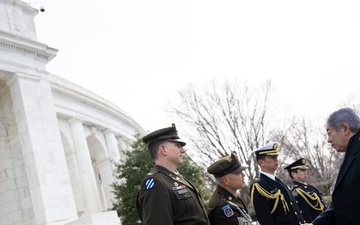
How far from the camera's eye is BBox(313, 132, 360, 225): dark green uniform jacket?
11.8 feet

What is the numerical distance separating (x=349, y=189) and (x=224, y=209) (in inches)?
55.0

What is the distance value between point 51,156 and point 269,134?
1337cm

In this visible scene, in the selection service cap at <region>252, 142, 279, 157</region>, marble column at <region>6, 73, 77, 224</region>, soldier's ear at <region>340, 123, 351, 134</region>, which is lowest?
soldier's ear at <region>340, 123, 351, 134</region>

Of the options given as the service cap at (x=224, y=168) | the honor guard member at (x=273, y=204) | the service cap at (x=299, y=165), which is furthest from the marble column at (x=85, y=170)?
the service cap at (x=224, y=168)

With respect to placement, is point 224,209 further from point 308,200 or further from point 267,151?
point 308,200

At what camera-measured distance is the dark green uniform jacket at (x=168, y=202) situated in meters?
3.72

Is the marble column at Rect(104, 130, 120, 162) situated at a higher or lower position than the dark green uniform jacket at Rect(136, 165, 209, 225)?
higher

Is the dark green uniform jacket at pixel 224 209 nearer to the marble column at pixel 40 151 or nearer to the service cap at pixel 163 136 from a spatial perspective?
the service cap at pixel 163 136

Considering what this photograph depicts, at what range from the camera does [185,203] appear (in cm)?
394

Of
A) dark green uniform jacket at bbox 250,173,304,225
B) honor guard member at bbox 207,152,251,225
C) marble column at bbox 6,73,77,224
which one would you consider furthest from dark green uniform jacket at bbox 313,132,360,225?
marble column at bbox 6,73,77,224

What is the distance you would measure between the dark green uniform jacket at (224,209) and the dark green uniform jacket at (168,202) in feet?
1.81

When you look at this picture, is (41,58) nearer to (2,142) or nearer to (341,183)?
(2,142)

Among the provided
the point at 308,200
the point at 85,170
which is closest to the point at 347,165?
the point at 308,200

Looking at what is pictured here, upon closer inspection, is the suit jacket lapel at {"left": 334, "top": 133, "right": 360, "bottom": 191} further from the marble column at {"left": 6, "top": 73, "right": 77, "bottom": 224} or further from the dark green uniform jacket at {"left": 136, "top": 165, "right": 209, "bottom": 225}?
the marble column at {"left": 6, "top": 73, "right": 77, "bottom": 224}
